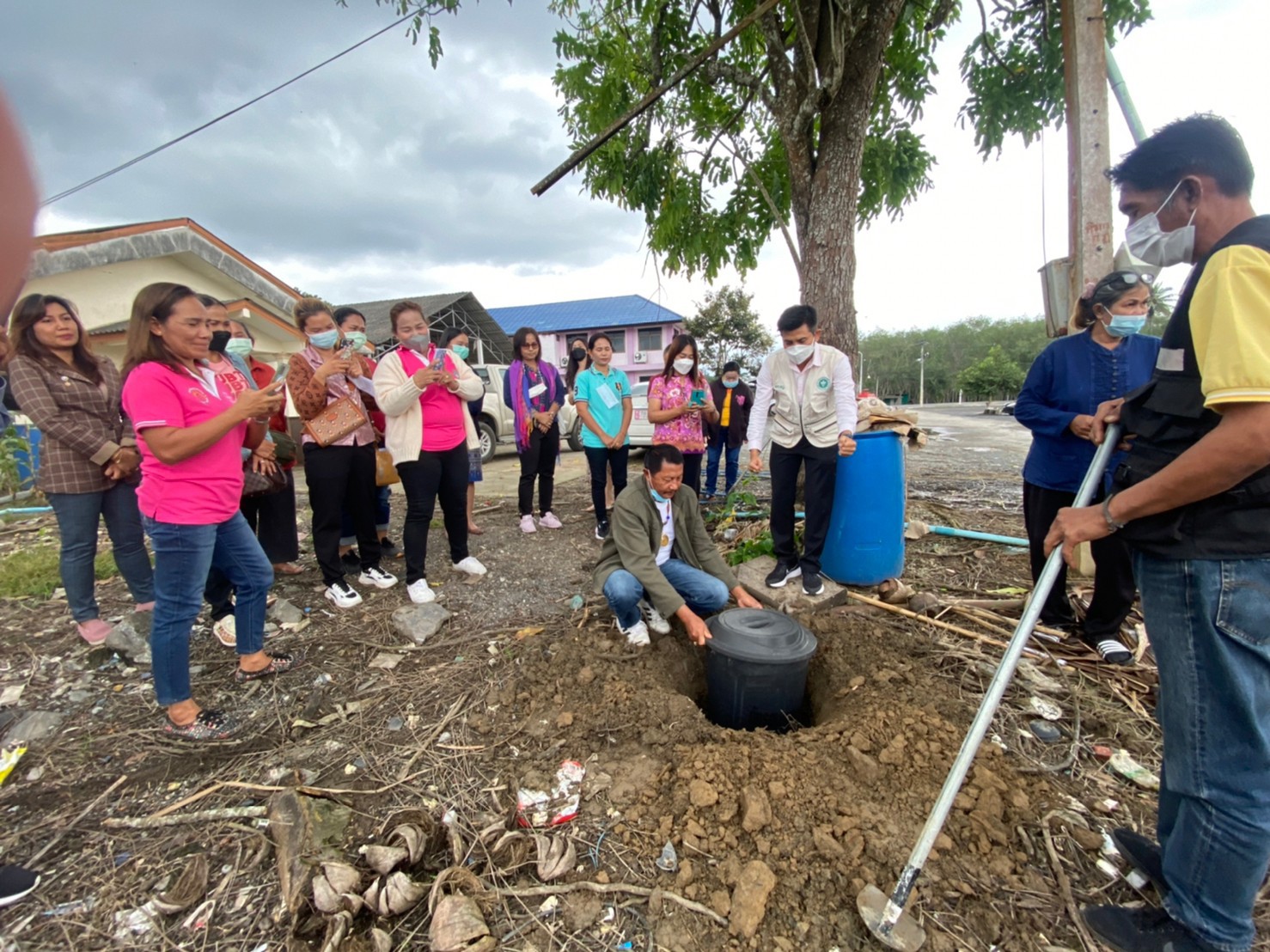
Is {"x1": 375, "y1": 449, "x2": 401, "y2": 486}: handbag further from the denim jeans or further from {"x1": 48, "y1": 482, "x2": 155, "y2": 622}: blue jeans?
the denim jeans

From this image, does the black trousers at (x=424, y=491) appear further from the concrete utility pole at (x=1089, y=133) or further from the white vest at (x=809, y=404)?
the concrete utility pole at (x=1089, y=133)

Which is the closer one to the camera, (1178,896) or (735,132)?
(1178,896)

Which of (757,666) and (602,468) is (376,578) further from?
(757,666)

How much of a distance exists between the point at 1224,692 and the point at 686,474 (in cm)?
359

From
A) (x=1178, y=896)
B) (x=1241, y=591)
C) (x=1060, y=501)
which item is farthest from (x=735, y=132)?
(x=1178, y=896)

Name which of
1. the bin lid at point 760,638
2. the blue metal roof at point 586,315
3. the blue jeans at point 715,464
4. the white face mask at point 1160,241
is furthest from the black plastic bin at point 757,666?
the blue metal roof at point 586,315

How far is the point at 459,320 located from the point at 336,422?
19246mm

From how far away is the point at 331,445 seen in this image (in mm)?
3311

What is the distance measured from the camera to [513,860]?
172 centimetres

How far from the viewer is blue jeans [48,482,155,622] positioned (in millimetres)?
2857

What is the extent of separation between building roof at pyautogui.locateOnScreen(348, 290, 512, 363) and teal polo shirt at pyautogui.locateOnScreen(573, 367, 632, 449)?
15430 millimetres

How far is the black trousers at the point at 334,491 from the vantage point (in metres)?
3.32

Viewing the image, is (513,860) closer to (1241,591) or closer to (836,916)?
(836,916)

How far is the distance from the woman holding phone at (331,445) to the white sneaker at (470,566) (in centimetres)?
69
